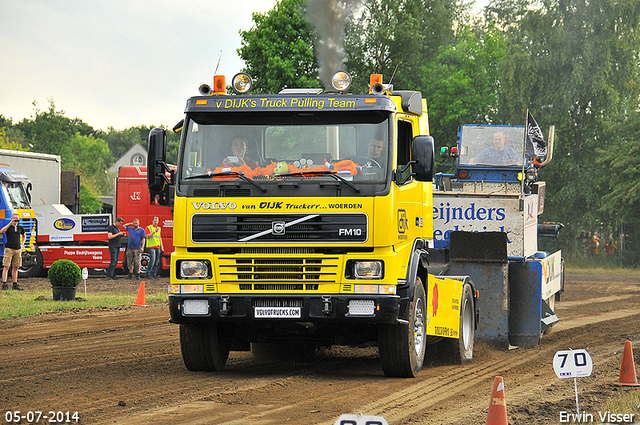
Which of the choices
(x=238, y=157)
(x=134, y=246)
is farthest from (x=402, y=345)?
(x=134, y=246)

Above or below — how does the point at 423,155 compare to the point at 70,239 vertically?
above

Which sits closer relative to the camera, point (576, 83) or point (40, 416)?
point (40, 416)

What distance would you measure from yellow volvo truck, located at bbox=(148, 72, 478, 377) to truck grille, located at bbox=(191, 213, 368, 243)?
0.01m

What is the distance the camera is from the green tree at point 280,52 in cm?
3766

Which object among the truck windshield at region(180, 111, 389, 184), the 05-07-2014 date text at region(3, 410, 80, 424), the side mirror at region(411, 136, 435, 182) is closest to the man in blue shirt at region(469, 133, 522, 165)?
the side mirror at region(411, 136, 435, 182)

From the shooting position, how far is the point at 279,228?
8406 millimetres

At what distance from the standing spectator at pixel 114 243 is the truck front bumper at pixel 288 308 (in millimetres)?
17527

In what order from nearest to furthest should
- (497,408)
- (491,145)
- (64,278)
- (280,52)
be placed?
1. (497,408)
2. (64,278)
3. (491,145)
4. (280,52)

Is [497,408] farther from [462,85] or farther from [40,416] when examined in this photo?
[462,85]

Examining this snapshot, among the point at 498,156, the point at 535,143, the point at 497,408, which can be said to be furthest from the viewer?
the point at 498,156

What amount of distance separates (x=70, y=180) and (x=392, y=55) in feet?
54.6

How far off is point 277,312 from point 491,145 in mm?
12058

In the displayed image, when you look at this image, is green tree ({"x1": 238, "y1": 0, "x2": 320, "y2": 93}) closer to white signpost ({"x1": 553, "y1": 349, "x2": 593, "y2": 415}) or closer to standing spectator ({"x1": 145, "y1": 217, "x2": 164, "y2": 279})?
standing spectator ({"x1": 145, "y1": 217, "x2": 164, "y2": 279})

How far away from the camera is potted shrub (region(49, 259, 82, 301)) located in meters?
18.0
